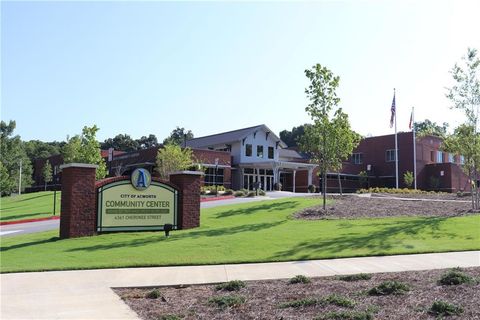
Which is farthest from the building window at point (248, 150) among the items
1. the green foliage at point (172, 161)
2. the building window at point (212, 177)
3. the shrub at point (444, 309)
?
the shrub at point (444, 309)

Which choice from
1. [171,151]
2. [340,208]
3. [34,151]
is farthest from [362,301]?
[34,151]

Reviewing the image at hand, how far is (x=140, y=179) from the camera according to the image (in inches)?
645

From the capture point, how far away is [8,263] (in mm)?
10578

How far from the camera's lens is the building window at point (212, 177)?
4656 cm

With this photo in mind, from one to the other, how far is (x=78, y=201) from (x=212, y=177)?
32005mm

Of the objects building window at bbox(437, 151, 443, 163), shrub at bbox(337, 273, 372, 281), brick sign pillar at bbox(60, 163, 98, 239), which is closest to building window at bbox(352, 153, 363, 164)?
building window at bbox(437, 151, 443, 163)

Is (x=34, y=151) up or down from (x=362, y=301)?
up

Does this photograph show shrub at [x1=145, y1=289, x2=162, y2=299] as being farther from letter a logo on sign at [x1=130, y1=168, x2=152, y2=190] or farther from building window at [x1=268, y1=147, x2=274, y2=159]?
building window at [x1=268, y1=147, x2=274, y2=159]

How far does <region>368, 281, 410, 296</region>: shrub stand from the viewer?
23.7 ft

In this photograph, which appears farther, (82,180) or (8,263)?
(82,180)

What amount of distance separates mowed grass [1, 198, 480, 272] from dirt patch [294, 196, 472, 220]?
160 cm

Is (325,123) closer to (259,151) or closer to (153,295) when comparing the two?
(153,295)

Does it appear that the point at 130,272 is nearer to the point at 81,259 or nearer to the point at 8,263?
the point at 81,259

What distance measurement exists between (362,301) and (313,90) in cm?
1684
